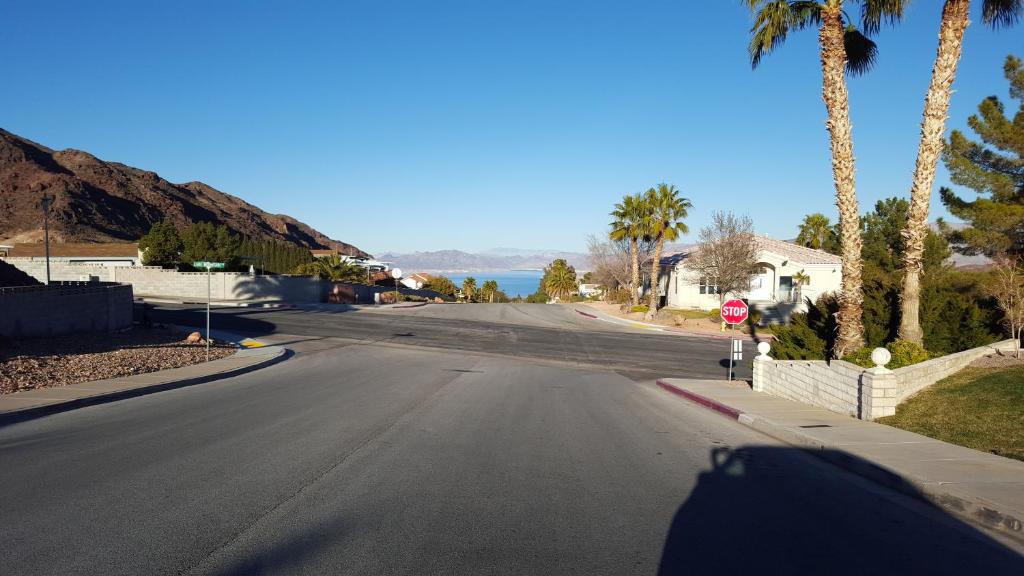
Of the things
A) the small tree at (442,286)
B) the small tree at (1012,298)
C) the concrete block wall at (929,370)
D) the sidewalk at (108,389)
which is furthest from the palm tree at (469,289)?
the concrete block wall at (929,370)

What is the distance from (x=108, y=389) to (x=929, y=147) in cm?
1790

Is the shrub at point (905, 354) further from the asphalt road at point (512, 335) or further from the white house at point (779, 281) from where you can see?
the white house at point (779, 281)

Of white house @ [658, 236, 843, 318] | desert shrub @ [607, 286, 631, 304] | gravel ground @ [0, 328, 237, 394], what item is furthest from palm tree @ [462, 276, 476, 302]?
gravel ground @ [0, 328, 237, 394]

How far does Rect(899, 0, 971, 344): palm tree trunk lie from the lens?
1524 centimetres

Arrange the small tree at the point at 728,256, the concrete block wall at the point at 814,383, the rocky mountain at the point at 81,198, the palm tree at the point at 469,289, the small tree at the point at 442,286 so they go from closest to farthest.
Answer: the concrete block wall at the point at 814,383
the small tree at the point at 728,256
the small tree at the point at 442,286
the palm tree at the point at 469,289
the rocky mountain at the point at 81,198

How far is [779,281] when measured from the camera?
52938 mm

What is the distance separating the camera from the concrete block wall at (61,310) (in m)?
19.0

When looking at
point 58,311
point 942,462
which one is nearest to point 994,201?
point 942,462

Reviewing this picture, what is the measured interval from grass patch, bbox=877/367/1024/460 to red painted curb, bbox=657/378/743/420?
265cm

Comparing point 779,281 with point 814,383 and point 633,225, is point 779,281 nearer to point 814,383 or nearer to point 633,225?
point 633,225

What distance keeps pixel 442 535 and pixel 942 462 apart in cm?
664

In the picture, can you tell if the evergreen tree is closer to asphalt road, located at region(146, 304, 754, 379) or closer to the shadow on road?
asphalt road, located at region(146, 304, 754, 379)

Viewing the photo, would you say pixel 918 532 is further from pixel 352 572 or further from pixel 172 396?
pixel 172 396

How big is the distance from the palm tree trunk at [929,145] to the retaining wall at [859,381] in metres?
1.51
